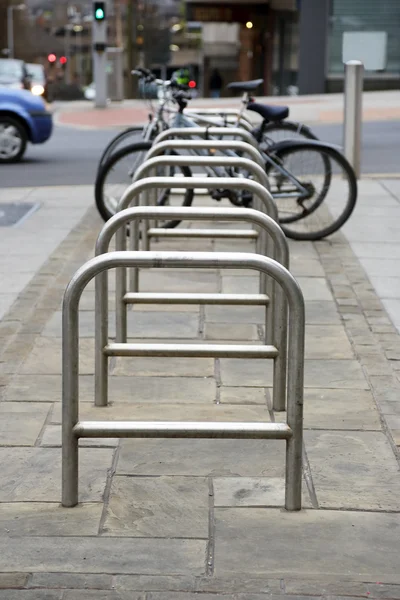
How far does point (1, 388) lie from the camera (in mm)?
5477

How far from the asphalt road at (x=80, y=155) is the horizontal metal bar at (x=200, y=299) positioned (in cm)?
832

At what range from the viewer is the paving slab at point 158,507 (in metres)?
3.88

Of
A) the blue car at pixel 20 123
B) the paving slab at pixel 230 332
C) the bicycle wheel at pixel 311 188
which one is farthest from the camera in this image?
the blue car at pixel 20 123

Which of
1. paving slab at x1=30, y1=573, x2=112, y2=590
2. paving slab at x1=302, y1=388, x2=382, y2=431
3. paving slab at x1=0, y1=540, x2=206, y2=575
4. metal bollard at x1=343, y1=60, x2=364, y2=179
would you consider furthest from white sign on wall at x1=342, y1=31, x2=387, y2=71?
paving slab at x1=30, y1=573, x2=112, y2=590

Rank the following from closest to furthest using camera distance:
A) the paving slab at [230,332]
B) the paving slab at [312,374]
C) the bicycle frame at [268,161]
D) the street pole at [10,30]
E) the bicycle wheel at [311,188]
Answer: the paving slab at [312,374] < the paving slab at [230,332] < the bicycle frame at [268,161] < the bicycle wheel at [311,188] < the street pole at [10,30]

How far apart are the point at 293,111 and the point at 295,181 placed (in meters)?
16.8

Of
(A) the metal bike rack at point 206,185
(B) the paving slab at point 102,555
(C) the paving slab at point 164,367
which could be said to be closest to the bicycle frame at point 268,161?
(A) the metal bike rack at point 206,185

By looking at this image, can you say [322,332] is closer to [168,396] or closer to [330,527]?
[168,396]

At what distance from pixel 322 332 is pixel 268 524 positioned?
2.72m

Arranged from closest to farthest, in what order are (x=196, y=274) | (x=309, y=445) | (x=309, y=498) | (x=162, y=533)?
(x=162, y=533) → (x=309, y=498) → (x=309, y=445) → (x=196, y=274)

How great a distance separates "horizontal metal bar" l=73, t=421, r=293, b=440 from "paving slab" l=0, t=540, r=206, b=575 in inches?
14.8

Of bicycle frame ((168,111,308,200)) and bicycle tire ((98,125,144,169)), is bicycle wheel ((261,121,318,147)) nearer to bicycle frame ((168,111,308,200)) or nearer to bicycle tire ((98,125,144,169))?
bicycle frame ((168,111,308,200))

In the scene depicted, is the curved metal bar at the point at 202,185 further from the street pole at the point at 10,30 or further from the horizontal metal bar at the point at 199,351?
the street pole at the point at 10,30

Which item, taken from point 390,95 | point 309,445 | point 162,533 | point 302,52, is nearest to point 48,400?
point 309,445
